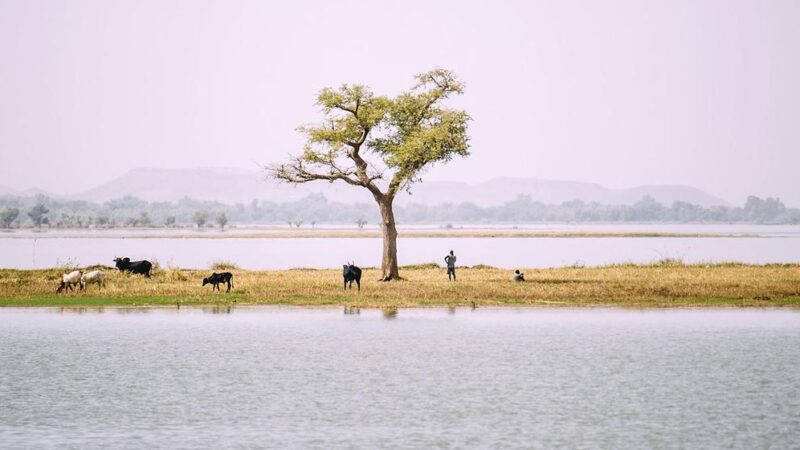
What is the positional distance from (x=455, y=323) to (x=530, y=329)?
12.0 ft

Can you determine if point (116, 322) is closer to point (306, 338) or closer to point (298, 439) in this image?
point (306, 338)

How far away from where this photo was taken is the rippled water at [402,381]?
69.2 ft

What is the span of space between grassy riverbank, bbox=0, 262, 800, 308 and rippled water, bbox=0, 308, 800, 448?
18.3ft

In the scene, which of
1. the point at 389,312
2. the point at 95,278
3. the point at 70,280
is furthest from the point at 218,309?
the point at 95,278

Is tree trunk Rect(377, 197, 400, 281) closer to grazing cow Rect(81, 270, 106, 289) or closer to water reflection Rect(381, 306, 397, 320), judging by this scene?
water reflection Rect(381, 306, 397, 320)

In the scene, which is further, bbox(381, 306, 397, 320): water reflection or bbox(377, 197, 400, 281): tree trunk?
bbox(377, 197, 400, 281): tree trunk

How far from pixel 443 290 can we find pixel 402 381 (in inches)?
982

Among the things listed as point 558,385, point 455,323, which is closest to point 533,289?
point 455,323

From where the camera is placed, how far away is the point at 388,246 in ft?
199

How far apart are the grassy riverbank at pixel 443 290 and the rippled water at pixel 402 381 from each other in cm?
557

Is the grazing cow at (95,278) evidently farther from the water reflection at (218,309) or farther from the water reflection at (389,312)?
the water reflection at (389,312)

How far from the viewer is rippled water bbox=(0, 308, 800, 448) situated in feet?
69.2

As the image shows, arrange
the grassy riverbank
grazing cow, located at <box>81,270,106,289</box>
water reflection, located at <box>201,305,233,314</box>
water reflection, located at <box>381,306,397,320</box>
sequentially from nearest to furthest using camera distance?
water reflection, located at <box>381,306,397,320</box>
water reflection, located at <box>201,305,233,314</box>
the grassy riverbank
grazing cow, located at <box>81,270,106,289</box>

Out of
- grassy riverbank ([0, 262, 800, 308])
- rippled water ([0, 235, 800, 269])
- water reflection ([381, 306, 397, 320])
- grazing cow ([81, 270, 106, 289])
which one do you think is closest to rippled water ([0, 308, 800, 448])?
water reflection ([381, 306, 397, 320])
